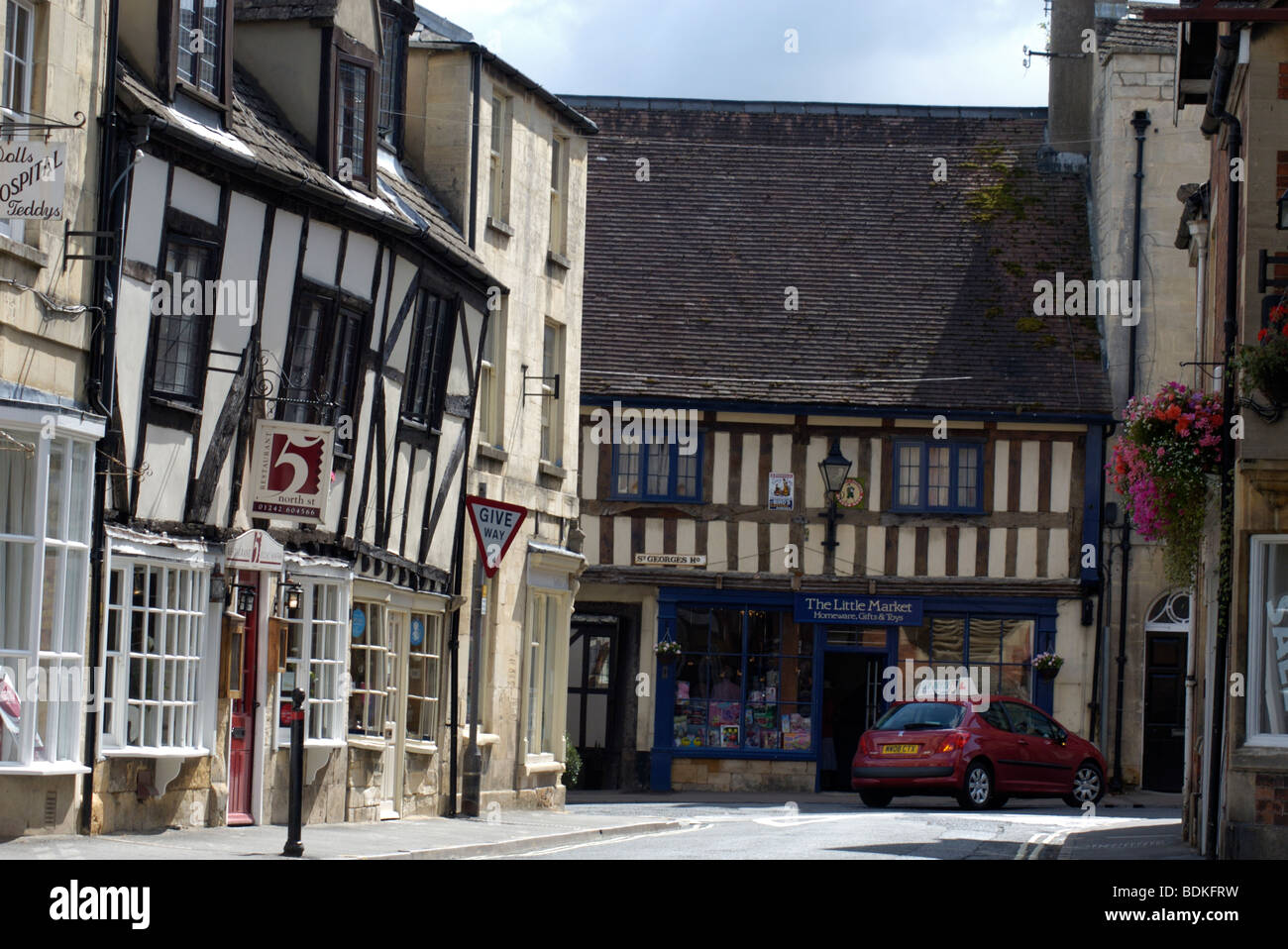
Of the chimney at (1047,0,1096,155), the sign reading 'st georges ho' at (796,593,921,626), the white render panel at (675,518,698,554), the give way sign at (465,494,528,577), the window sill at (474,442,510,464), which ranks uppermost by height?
the chimney at (1047,0,1096,155)

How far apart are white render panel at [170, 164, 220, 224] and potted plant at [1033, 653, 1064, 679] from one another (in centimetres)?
1662

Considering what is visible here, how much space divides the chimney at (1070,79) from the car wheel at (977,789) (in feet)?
43.6

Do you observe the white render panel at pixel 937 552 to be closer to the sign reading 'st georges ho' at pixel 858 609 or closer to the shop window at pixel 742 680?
the sign reading 'st georges ho' at pixel 858 609

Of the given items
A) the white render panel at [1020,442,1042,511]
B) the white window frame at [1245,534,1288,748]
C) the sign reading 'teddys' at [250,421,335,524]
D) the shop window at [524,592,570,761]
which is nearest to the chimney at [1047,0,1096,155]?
the white render panel at [1020,442,1042,511]

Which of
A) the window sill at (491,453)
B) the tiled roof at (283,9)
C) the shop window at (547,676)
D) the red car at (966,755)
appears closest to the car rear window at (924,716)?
the red car at (966,755)

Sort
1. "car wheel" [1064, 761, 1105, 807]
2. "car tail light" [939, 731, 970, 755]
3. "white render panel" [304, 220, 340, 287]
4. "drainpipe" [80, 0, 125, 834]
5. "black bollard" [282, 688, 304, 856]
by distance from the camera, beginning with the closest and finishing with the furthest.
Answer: "black bollard" [282, 688, 304, 856], "drainpipe" [80, 0, 125, 834], "white render panel" [304, 220, 340, 287], "car tail light" [939, 731, 970, 755], "car wheel" [1064, 761, 1105, 807]

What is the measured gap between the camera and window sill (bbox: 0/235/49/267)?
13.3 m

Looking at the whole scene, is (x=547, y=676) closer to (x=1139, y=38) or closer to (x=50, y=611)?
(x=50, y=611)

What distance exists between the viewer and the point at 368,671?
19.8m

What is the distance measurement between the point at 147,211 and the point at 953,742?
40.6 ft

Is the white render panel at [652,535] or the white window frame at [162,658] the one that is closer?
the white window frame at [162,658]

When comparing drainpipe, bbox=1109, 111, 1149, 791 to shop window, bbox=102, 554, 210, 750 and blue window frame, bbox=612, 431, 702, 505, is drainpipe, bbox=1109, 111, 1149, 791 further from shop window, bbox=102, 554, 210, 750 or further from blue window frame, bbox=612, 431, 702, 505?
shop window, bbox=102, 554, 210, 750

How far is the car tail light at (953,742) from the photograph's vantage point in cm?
2383

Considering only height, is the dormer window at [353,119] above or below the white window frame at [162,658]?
above
